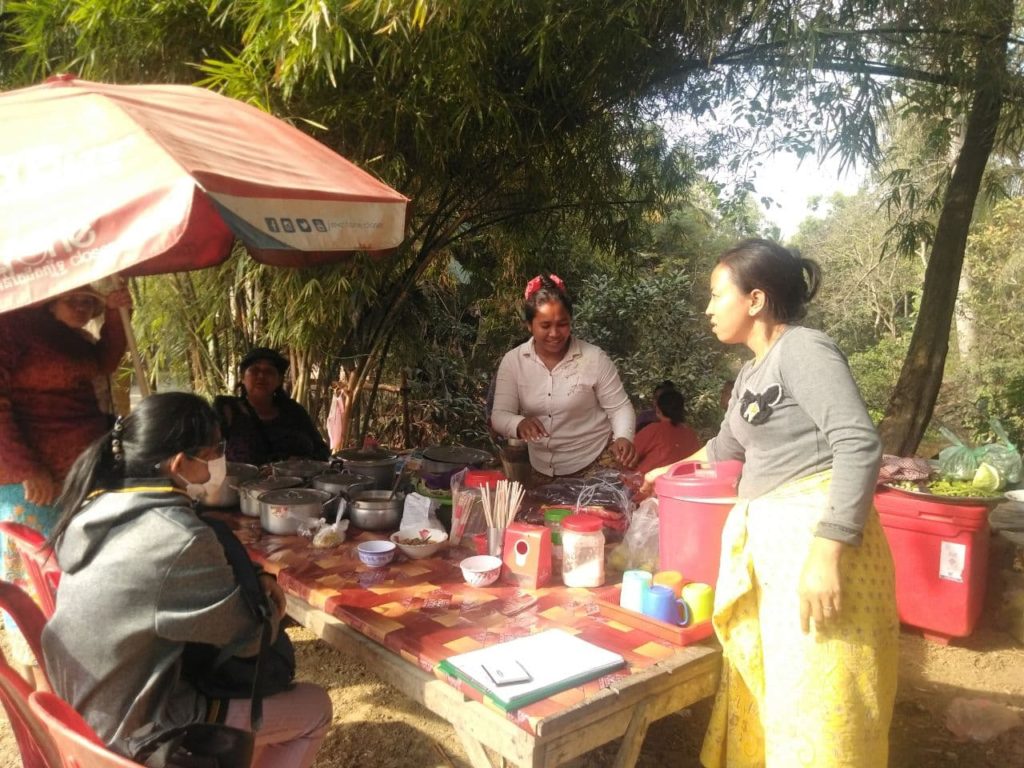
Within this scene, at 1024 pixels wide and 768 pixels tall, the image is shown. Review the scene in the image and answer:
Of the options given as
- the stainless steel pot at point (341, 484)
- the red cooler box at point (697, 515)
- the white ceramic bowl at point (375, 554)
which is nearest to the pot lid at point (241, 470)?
the stainless steel pot at point (341, 484)

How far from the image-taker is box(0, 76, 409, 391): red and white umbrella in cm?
148

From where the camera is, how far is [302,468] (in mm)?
2832

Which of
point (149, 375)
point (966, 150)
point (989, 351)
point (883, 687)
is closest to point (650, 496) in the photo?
point (883, 687)

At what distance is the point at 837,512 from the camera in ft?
4.67

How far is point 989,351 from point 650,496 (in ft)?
35.2

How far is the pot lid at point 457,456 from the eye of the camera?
2.71 metres

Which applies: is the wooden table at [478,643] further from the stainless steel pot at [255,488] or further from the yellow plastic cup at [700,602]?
the stainless steel pot at [255,488]

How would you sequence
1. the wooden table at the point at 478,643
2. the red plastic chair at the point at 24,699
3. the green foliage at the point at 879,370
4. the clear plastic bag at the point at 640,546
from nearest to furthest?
1. the red plastic chair at the point at 24,699
2. the wooden table at the point at 478,643
3. the clear plastic bag at the point at 640,546
4. the green foliage at the point at 879,370

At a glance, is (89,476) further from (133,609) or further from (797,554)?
(797,554)

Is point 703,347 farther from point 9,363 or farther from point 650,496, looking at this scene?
point 9,363

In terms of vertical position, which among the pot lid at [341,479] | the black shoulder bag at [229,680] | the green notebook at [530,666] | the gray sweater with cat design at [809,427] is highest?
the gray sweater with cat design at [809,427]

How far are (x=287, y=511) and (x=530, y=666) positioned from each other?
44.9 inches

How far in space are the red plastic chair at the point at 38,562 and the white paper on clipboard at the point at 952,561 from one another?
3.49m

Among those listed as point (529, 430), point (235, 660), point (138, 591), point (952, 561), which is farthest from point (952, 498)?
point (138, 591)
